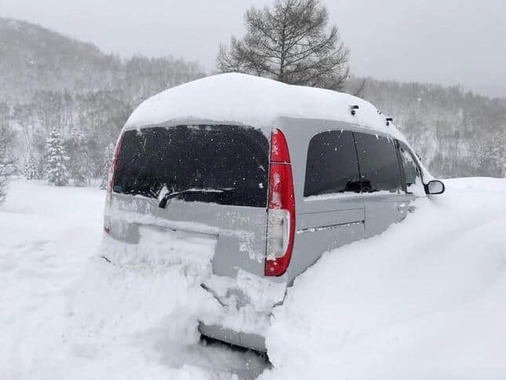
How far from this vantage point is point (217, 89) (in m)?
2.97

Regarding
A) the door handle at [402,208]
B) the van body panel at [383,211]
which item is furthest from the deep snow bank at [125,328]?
the door handle at [402,208]

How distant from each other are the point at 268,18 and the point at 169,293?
21.8m

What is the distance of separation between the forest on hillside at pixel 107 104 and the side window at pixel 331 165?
3042 inches

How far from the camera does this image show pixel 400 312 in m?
2.69

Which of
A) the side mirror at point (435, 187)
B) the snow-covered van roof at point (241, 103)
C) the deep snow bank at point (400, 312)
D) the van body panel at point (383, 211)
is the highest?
the snow-covered van roof at point (241, 103)

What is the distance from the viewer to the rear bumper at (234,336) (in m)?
2.58

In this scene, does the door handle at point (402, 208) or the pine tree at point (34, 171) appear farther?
the pine tree at point (34, 171)

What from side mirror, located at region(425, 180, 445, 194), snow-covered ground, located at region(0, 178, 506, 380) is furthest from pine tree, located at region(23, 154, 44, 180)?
side mirror, located at region(425, 180, 445, 194)

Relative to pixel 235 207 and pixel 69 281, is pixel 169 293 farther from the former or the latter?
pixel 69 281

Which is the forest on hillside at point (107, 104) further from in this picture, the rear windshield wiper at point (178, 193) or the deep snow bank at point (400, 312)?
the deep snow bank at point (400, 312)

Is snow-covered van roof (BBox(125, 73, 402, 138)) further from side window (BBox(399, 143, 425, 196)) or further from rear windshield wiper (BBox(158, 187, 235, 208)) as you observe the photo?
side window (BBox(399, 143, 425, 196))

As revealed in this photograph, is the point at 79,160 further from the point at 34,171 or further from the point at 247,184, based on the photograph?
the point at 247,184

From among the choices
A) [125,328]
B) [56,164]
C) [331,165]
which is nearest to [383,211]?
[331,165]

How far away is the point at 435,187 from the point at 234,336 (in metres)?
2.92
